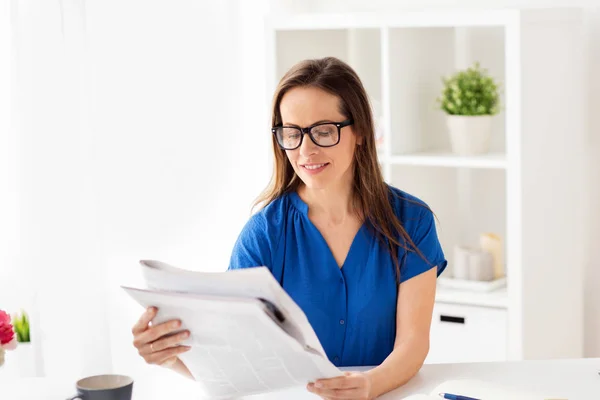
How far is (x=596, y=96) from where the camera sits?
10.6 ft

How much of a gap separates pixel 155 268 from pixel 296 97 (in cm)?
56

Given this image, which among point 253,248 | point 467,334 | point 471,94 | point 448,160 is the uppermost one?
point 471,94

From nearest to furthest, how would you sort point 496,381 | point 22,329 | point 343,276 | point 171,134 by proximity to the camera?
point 496,381, point 343,276, point 22,329, point 171,134

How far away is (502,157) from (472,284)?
17.9 inches

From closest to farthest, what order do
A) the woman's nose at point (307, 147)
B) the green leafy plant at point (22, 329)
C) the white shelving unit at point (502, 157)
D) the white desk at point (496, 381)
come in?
1. the white desk at point (496, 381)
2. the woman's nose at point (307, 147)
3. the green leafy plant at point (22, 329)
4. the white shelving unit at point (502, 157)

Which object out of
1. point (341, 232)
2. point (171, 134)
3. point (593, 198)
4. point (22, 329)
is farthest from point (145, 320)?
point (593, 198)

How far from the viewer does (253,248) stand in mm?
1907

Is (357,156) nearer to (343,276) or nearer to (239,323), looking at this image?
(343,276)

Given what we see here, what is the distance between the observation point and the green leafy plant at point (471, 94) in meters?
3.22

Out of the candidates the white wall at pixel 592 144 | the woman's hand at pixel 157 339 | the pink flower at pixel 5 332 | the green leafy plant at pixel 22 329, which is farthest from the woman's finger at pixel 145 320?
the white wall at pixel 592 144

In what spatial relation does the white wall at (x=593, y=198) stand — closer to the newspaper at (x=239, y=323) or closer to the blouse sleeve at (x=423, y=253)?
the blouse sleeve at (x=423, y=253)

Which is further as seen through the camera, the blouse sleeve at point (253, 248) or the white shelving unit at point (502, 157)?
the white shelving unit at point (502, 157)

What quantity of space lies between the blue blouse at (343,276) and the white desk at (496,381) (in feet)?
0.47

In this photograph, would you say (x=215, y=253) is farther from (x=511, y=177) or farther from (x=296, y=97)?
(x=296, y=97)
